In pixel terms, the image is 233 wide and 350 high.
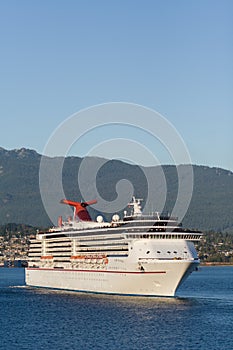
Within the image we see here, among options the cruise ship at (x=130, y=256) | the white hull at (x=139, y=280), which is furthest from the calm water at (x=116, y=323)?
the cruise ship at (x=130, y=256)

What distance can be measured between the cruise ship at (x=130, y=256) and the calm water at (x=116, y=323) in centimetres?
240

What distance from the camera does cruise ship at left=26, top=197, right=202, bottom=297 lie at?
9088cm

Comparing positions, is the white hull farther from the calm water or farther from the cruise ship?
the calm water

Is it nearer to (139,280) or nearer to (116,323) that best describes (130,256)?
(139,280)

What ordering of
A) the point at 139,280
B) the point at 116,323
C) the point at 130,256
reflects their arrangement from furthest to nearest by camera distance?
the point at 130,256 < the point at 139,280 < the point at 116,323

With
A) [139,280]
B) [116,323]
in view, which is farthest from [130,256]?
[116,323]

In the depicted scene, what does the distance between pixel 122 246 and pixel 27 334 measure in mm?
30864

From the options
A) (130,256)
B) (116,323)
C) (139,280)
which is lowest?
(116,323)

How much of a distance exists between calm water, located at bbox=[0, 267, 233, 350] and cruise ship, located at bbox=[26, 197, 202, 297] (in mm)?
2402

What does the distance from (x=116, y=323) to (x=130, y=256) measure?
22.7 m

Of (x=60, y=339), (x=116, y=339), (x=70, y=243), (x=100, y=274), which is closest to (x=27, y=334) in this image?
(x=60, y=339)

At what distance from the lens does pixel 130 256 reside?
308ft

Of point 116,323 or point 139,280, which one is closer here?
point 116,323

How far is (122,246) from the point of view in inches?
3804
